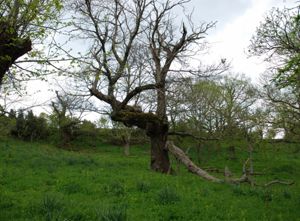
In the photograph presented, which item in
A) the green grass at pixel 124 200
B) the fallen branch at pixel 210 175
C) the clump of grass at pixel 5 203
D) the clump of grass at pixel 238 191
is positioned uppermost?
the fallen branch at pixel 210 175

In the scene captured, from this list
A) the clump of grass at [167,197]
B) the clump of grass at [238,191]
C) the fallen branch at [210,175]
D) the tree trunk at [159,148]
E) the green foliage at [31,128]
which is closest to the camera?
the clump of grass at [167,197]

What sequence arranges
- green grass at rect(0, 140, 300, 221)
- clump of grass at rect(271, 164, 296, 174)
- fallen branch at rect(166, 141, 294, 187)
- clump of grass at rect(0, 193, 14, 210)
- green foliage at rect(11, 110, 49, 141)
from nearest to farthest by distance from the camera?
green grass at rect(0, 140, 300, 221), clump of grass at rect(0, 193, 14, 210), fallen branch at rect(166, 141, 294, 187), clump of grass at rect(271, 164, 296, 174), green foliage at rect(11, 110, 49, 141)

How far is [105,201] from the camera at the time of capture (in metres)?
9.95

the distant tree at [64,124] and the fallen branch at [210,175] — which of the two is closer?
the fallen branch at [210,175]

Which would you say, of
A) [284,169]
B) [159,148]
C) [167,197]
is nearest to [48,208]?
[167,197]

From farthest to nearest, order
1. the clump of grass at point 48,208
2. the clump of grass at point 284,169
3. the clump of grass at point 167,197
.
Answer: the clump of grass at point 284,169, the clump of grass at point 167,197, the clump of grass at point 48,208

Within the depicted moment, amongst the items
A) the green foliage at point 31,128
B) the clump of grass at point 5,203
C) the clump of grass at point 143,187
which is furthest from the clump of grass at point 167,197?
the green foliage at point 31,128

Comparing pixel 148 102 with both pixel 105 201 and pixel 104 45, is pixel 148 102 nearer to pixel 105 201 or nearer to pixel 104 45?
pixel 104 45

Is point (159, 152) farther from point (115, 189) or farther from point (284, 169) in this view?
point (284, 169)

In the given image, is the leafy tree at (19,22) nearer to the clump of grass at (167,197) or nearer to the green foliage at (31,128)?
the clump of grass at (167,197)

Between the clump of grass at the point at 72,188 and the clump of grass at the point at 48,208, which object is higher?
the clump of grass at the point at 72,188

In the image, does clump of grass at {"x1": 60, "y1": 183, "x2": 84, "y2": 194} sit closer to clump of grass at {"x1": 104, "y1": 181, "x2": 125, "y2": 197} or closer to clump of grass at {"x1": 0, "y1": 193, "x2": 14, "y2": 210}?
clump of grass at {"x1": 104, "y1": 181, "x2": 125, "y2": 197}

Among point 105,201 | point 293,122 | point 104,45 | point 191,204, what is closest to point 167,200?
point 191,204

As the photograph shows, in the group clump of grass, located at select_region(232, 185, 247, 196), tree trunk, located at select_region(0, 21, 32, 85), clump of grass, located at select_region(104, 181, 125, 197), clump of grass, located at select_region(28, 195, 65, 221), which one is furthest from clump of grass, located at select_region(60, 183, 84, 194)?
clump of grass, located at select_region(232, 185, 247, 196)
